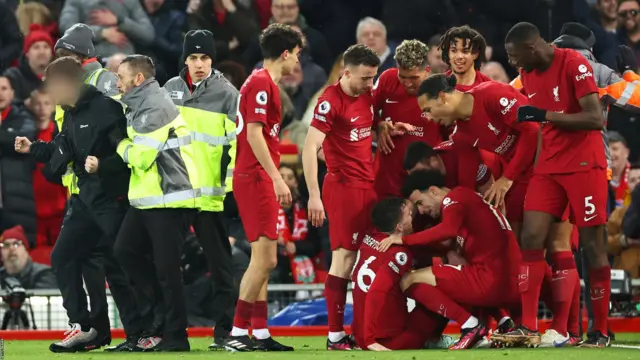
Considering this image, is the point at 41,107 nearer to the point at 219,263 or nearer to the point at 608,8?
the point at 219,263

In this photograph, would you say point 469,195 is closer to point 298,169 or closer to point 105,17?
point 298,169

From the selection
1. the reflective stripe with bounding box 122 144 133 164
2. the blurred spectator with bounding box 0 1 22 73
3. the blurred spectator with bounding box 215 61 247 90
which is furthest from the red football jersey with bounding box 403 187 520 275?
the blurred spectator with bounding box 0 1 22 73

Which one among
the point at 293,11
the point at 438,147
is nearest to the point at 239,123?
the point at 438,147

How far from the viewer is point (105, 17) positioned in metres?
13.4

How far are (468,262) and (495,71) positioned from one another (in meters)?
4.05

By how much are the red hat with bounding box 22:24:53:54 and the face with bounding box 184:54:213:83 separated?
147 inches

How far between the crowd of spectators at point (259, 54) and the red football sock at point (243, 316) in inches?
122

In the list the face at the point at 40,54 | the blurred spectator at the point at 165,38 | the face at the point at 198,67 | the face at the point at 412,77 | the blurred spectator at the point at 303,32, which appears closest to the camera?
the face at the point at 412,77

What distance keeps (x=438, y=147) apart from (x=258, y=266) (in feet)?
4.94

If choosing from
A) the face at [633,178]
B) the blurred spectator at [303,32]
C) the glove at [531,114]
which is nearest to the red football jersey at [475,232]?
the glove at [531,114]

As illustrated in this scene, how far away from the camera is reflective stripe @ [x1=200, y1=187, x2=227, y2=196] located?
941 cm

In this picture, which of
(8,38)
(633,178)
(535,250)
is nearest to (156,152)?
(535,250)

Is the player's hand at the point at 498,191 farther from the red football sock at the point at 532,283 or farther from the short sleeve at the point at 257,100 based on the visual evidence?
the short sleeve at the point at 257,100

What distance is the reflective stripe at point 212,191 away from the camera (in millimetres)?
9414
